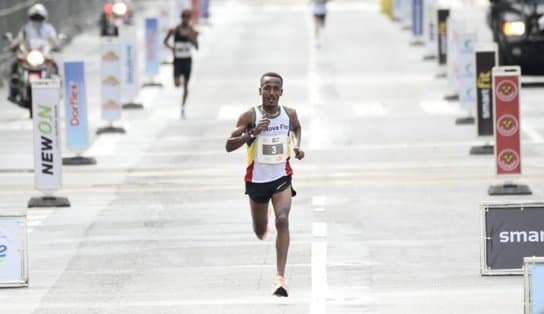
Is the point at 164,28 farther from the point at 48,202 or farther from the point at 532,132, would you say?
the point at 48,202

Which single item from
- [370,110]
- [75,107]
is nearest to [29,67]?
[370,110]

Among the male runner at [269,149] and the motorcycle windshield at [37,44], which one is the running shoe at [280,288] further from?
the motorcycle windshield at [37,44]

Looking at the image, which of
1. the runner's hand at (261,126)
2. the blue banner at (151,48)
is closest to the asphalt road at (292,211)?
the blue banner at (151,48)

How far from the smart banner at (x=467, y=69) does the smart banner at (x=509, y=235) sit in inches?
477

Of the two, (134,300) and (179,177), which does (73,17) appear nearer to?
(179,177)

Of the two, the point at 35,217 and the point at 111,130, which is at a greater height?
the point at 111,130

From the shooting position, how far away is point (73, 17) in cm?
5519

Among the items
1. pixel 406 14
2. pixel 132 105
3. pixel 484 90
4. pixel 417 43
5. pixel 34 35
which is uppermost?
pixel 406 14

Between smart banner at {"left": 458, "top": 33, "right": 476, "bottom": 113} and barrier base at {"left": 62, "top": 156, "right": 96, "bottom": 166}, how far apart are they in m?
5.96

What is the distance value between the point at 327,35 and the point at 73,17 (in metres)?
7.60

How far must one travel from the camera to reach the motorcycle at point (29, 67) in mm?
31641

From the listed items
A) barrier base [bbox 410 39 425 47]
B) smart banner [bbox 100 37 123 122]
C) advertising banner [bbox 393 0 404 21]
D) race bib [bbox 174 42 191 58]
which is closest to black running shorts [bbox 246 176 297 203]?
smart banner [bbox 100 37 123 122]

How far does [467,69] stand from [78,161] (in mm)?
6320

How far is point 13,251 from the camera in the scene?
15859 mm
